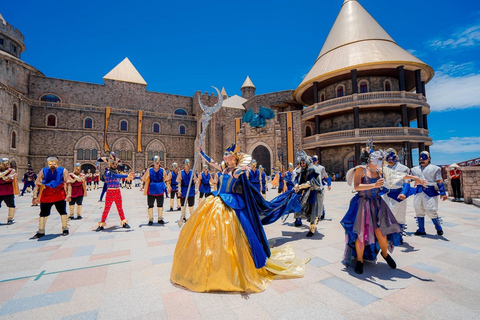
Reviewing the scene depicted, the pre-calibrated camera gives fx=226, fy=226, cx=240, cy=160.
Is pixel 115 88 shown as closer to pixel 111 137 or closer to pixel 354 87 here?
pixel 111 137

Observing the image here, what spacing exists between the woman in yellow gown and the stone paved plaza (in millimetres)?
139

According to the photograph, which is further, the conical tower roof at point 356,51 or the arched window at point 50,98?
the arched window at point 50,98

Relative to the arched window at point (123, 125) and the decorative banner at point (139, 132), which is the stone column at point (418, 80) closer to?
the decorative banner at point (139, 132)

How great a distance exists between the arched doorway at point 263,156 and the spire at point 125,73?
22855 mm

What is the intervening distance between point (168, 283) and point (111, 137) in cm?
3465

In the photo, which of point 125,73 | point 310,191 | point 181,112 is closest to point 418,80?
point 310,191

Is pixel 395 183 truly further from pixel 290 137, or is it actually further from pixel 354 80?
pixel 290 137

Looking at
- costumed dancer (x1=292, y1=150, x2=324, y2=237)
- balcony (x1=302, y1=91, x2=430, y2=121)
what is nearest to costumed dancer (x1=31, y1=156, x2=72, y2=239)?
costumed dancer (x1=292, y1=150, x2=324, y2=237)

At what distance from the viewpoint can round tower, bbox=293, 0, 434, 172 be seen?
20547 mm

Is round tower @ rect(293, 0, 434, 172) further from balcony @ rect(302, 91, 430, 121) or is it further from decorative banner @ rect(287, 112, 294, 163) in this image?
decorative banner @ rect(287, 112, 294, 163)

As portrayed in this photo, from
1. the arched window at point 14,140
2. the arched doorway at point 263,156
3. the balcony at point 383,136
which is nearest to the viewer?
the balcony at point 383,136

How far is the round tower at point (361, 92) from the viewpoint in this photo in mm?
20547

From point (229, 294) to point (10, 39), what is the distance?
45596 mm

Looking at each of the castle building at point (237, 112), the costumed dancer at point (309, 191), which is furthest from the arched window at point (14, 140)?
the costumed dancer at point (309, 191)
